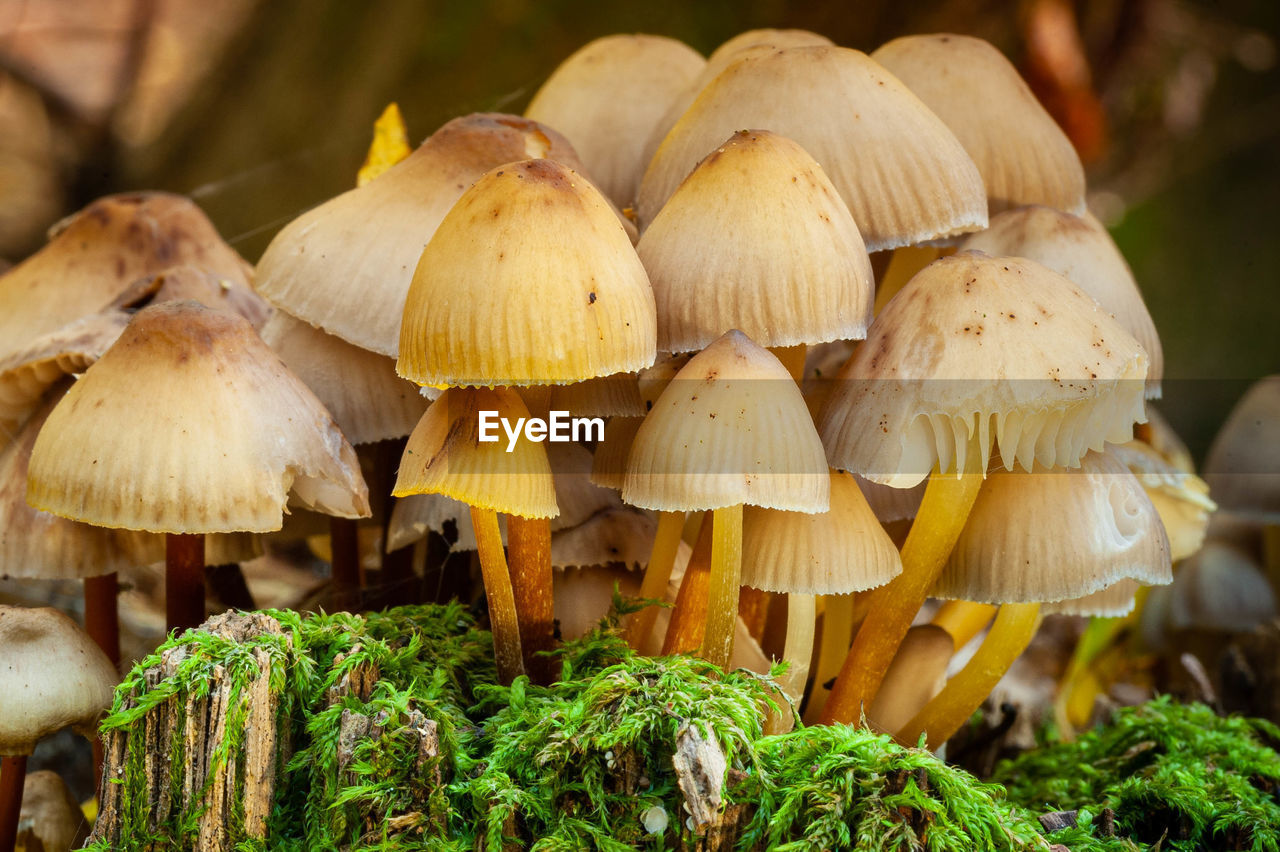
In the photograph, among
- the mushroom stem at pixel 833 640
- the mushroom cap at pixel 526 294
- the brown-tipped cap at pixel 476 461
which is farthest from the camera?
the mushroom stem at pixel 833 640

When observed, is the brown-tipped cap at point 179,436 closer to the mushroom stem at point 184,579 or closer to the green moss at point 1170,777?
the mushroom stem at point 184,579

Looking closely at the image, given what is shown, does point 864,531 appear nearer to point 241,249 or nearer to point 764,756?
point 764,756

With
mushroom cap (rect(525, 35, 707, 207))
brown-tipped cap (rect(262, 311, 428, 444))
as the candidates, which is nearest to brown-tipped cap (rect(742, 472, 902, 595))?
brown-tipped cap (rect(262, 311, 428, 444))

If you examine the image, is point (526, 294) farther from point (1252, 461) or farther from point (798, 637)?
point (1252, 461)

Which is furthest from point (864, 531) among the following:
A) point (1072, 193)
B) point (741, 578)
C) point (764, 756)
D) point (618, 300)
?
point (1072, 193)

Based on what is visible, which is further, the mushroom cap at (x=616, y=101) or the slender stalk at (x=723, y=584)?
the mushroom cap at (x=616, y=101)

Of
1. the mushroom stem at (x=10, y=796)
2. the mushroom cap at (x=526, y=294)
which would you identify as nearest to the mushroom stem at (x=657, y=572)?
the mushroom cap at (x=526, y=294)

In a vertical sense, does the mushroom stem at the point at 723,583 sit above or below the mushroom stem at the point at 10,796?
above
